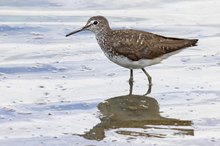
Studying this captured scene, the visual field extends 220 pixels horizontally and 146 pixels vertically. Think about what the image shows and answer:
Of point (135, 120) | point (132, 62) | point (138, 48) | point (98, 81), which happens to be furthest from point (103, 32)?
point (135, 120)

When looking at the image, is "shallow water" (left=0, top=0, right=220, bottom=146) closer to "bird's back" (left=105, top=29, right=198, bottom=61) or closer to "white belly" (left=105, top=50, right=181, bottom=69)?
"white belly" (left=105, top=50, right=181, bottom=69)

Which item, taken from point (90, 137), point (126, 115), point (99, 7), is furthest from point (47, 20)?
point (90, 137)

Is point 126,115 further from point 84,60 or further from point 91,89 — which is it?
point 84,60

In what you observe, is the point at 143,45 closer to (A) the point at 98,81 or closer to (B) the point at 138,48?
(B) the point at 138,48

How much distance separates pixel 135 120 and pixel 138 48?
176 centimetres

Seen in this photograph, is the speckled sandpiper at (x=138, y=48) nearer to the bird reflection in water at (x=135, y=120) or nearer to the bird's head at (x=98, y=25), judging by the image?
the bird's head at (x=98, y=25)

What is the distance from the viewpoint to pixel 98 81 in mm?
9445

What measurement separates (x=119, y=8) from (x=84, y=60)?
9.66 ft

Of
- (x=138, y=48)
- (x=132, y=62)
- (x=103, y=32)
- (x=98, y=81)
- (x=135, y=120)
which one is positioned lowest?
(x=135, y=120)

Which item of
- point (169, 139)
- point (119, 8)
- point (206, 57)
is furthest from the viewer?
point (119, 8)

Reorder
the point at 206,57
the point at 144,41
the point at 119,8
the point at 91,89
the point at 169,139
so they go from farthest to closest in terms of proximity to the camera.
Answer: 1. the point at 119,8
2. the point at 206,57
3. the point at 144,41
4. the point at 91,89
5. the point at 169,139

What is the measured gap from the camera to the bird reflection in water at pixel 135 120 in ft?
25.0

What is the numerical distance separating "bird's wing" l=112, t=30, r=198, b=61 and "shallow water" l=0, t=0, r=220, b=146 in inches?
12.8

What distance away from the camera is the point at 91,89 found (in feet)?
30.0
